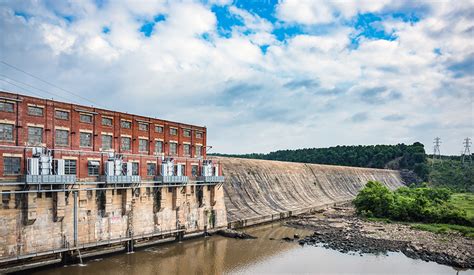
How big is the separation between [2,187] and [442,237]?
57533mm

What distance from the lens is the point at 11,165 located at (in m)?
32.0

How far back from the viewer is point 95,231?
1479 inches

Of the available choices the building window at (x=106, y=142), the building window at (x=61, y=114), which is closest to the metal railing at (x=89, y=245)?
the building window at (x=106, y=142)

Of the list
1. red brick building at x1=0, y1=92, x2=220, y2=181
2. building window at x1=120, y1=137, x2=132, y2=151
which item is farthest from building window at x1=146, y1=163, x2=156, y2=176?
building window at x1=120, y1=137, x2=132, y2=151

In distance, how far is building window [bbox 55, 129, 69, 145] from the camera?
36.2 meters

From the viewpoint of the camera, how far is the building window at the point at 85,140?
3850 centimetres

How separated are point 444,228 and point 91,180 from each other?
55.7 metres

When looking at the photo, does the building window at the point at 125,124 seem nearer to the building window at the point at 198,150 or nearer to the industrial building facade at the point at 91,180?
the industrial building facade at the point at 91,180

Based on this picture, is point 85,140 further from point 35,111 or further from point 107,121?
point 35,111

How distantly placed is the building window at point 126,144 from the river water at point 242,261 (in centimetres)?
1226

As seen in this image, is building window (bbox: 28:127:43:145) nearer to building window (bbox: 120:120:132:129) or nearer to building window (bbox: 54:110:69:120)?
building window (bbox: 54:110:69:120)

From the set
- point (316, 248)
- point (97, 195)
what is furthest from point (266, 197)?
point (97, 195)

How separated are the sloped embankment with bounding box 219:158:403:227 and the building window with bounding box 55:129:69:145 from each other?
29475mm

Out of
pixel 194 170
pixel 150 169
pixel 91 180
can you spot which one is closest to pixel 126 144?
pixel 150 169
